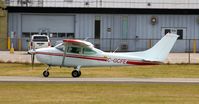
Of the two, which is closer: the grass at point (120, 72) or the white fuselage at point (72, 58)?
the white fuselage at point (72, 58)

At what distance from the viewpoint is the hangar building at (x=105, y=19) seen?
211 feet

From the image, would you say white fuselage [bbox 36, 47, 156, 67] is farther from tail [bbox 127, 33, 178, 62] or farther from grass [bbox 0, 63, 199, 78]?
tail [bbox 127, 33, 178, 62]

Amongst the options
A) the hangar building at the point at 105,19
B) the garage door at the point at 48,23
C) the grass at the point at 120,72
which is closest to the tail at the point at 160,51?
the grass at the point at 120,72

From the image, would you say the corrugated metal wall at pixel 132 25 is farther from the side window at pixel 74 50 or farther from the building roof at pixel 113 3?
the side window at pixel 74 50

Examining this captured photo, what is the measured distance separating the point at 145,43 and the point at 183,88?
132 ft

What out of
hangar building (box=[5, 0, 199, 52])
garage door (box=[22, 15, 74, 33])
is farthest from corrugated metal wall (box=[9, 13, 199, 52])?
garage door (box=[22, 15, 74, 33])

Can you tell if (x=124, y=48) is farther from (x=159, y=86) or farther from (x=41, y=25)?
(x=159, y=86)

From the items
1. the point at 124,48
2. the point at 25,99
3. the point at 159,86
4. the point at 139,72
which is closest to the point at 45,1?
the point at 124,48

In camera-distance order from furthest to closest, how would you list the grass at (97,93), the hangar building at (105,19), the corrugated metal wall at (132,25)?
the corrugated metal wall at (132,25) → the hangar building at (105,19) → the grass at (97,93)

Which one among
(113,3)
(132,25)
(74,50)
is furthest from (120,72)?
(132,25)

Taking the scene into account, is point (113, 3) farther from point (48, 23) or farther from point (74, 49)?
point (74, 49)

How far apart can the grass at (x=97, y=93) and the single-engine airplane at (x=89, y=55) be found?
4762mm

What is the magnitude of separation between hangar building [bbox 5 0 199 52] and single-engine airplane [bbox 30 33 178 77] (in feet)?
118

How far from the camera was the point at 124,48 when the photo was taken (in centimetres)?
6000
